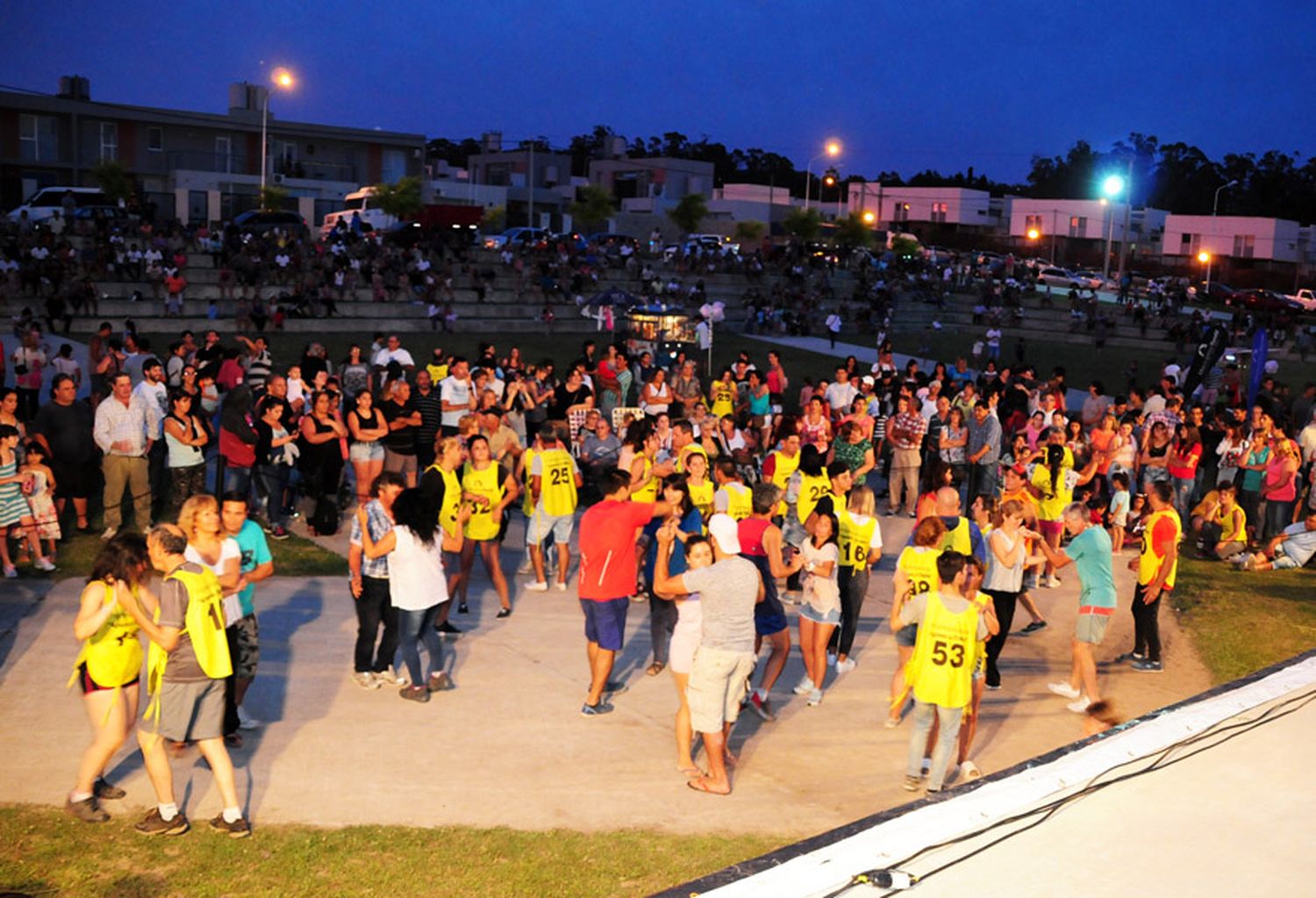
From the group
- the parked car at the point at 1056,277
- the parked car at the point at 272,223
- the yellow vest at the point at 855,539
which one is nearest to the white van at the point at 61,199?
the parked car at the point at 272,223

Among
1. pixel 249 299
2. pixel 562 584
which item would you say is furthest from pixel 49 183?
pixel 562 584

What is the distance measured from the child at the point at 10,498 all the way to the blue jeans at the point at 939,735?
790cm

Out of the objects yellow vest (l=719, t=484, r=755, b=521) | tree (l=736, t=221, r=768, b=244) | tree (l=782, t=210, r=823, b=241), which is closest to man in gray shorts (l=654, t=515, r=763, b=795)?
yellow vest (l=719, t=484, r=755, b=521)

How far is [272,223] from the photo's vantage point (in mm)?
40500

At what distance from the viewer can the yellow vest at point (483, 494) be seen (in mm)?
9672

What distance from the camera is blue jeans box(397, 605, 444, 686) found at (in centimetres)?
780

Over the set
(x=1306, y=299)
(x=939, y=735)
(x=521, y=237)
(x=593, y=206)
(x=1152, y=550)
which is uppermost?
(x=593, y=206)

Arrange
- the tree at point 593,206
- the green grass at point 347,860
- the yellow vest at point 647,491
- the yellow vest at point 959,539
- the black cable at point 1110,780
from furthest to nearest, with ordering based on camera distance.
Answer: the tree at point 593,206
the yellow vest at point 647,491
the yellow vest at point 959,539
the green grass at point 347,860
the black cable at point 1110,780

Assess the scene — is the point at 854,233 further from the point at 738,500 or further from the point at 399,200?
the point at 738,500

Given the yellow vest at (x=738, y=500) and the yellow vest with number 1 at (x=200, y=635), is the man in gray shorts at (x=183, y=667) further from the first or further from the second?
the yellow vest at (x=738, y=500)

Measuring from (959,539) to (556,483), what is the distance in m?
3.54

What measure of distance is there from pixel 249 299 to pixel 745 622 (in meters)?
26.2

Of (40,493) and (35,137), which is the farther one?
(35,137)

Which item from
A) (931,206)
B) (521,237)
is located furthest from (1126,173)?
(521,237)
